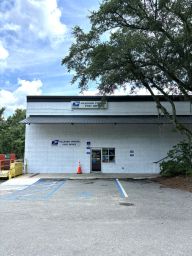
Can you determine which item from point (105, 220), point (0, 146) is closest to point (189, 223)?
point (105, 220)

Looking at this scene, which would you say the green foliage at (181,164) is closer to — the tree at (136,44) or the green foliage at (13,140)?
the tree at (136,44)

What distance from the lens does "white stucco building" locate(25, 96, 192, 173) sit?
31.0 meters

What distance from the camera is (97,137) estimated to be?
31.3 metres

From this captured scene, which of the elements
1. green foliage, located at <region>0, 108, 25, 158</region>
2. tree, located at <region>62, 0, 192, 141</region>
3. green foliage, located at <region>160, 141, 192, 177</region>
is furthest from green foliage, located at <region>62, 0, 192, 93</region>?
green foliage, located at <region>0, 108, 25, 158</region>

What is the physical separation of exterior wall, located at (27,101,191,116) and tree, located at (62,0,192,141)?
23.7ft

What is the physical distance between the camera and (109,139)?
31297 mm

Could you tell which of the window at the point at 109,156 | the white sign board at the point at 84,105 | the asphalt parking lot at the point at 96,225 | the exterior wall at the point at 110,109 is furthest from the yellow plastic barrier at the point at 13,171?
the asphalt parking lot at the point at 96,225

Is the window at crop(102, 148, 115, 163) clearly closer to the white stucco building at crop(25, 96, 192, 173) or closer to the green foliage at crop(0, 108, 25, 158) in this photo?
the white stucco building at crop(25, 96, 192, 173)

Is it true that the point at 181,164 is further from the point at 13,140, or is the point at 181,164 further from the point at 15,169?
the point at 13,140

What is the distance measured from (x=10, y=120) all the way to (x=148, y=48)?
172ft

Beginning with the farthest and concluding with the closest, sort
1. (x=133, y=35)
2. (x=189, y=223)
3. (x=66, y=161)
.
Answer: (x=66, y=161), (x=133, y=35), (x=189, y=223)

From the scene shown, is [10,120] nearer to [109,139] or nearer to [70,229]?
[109,139]

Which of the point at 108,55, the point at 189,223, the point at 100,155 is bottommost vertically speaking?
the point at 189,223

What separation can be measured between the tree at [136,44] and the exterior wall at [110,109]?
7221 millimetres
